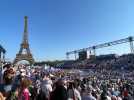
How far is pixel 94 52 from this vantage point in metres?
105

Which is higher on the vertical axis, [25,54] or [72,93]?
[25,54]

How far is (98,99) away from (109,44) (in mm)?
87377

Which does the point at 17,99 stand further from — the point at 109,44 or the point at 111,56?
the point at 109,44

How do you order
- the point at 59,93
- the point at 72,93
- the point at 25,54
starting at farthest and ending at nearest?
the point at 25,54 → the point at 72,93 → the point at 59,93

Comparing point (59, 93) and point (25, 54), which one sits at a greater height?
point (25, 54)

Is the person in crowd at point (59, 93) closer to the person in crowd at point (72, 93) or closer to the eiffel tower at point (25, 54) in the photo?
the person in crowd at point (72, 93)

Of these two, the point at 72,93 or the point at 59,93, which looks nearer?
the point at 59,93

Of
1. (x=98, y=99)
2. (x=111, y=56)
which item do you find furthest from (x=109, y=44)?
(x=98, y=99)

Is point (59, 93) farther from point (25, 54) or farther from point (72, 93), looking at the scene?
point (25, 54)

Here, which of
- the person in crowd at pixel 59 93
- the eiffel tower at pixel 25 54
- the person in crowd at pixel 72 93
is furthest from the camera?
the eiffel tower at pixel 25 54

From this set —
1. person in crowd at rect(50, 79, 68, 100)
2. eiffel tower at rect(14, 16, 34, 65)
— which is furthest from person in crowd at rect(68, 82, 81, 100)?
eiffel tower at rect(14, 16, 34, 65)

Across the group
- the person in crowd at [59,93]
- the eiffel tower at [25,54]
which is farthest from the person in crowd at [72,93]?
the eiffel tower at [25,54]

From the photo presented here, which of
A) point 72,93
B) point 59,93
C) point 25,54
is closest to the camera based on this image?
point 59,93

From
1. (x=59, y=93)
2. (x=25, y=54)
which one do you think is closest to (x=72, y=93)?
(x=59, y=93)
